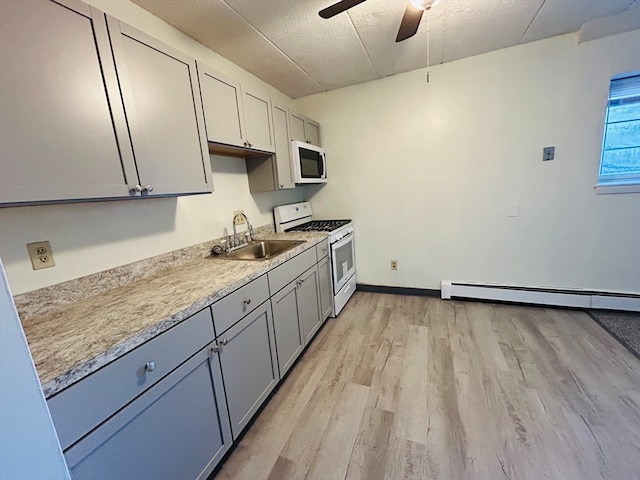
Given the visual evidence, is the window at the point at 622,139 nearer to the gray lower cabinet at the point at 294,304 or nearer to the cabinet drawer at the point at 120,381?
the gray lower cabinet at the point at 294,304

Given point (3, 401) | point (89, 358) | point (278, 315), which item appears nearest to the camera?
point (3, 401)

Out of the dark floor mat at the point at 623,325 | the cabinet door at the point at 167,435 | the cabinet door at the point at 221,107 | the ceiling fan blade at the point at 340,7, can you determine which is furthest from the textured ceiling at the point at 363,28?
the dark floor mat at the point at 623,325

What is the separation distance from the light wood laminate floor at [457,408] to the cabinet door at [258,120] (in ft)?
5.79

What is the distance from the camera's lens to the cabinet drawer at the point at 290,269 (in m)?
1.70

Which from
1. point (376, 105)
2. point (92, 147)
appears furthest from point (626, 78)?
point (92, 147)

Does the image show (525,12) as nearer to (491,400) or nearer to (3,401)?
(491,400)

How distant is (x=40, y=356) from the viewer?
0.80m

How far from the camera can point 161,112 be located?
53.3 inches

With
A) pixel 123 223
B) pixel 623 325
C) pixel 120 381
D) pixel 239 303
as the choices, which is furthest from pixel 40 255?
→ pixel 623 325

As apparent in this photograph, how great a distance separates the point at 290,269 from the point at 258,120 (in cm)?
121

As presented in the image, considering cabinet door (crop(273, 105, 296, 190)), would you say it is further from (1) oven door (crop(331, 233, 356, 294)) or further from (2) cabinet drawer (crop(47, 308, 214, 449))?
(2) cabinet drawer (crop(47, 308, 214, 449))

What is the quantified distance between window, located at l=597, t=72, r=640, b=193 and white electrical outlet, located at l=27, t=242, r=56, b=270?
3.89m

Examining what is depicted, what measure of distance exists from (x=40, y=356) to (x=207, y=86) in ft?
5.10

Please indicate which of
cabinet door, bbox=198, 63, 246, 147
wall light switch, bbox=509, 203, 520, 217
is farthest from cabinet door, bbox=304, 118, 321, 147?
wall light switch, bbox=509, 203, 520, 217
